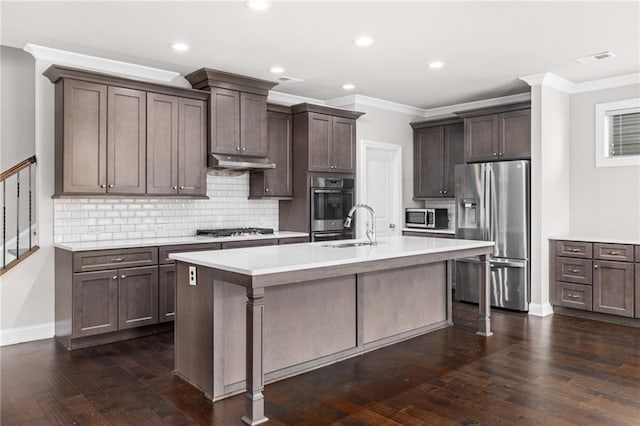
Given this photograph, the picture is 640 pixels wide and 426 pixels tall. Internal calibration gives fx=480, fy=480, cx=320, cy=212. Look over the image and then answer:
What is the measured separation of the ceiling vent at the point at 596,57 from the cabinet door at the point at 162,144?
13.8 ft

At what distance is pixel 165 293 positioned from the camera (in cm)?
470

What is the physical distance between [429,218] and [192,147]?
3547mm

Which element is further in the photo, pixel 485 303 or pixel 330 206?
pixel 330 206

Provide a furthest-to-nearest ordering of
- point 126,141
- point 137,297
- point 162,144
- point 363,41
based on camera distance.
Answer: point 162,144
point 126,141
point 137,297
point 363,41

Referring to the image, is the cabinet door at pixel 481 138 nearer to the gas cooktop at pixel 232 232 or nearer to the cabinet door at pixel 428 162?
the cabinet door at pixel 428 162

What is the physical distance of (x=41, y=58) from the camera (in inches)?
178

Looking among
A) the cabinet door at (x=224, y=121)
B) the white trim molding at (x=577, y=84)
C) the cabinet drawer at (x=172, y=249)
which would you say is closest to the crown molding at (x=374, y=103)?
the cabinet door at (x=224, y=121)

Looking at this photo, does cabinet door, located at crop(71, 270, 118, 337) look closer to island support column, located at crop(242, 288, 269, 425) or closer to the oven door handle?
island support column, located at crop(242, 288, 269, 425)

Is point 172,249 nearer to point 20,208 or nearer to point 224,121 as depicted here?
point 224,121

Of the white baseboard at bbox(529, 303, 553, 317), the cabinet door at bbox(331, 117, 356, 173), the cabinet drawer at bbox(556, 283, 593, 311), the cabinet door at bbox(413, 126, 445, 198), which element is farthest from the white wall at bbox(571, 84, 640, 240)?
the cabinet door at bbox(331, 117, 356, 173)

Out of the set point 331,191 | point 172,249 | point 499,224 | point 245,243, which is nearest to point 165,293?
point 172,249

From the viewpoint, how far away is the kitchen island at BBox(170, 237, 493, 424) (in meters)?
2.89

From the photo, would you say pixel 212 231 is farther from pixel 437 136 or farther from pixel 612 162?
pixel 612 162

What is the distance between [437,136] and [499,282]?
2.47m
